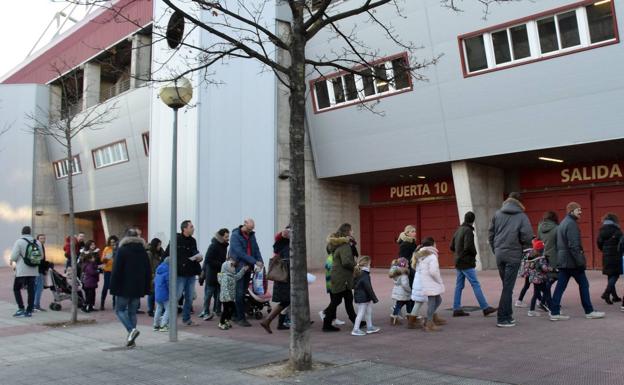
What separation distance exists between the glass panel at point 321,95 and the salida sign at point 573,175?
7519 mm

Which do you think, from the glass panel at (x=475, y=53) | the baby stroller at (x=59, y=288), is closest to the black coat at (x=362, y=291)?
the baby stroller at (x=59, y=288)

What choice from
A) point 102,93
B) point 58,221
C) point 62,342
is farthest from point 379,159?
point 58,221

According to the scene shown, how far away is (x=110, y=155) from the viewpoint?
32.8 m

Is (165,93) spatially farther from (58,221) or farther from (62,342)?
(58,221)

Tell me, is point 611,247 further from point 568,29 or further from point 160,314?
point 160,314

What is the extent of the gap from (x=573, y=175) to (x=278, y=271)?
48.0 feet

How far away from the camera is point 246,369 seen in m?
6.75

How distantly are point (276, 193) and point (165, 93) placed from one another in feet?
45.6

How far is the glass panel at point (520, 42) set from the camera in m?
17.4

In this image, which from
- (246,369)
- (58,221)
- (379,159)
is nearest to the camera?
(246,369)

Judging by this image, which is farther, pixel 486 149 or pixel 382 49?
pixel 382 49

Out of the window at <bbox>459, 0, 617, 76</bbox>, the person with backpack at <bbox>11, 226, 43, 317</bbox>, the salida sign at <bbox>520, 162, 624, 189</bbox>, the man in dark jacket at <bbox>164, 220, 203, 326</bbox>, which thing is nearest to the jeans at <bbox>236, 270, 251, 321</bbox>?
the man in dark jacket at <bbox>164, 220, 203, 326</bbox>

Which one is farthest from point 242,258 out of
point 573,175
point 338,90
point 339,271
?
point 573,175

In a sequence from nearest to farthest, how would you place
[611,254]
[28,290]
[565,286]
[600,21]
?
[565,286] → [611,254] → [28,290] → [600,21]
